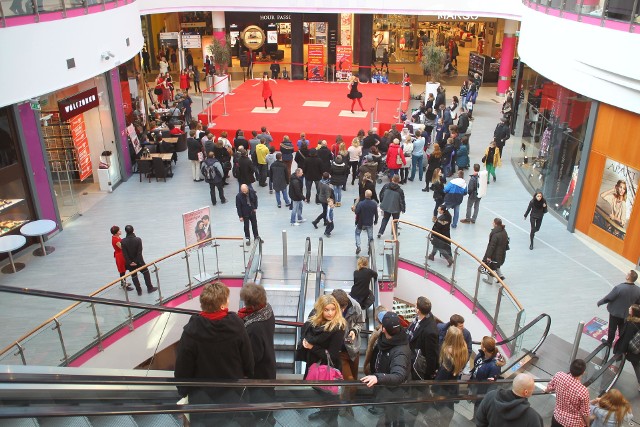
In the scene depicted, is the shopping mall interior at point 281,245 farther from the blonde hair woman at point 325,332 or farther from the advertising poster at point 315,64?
the advertising poster at point 315,64

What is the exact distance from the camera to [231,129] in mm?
20000

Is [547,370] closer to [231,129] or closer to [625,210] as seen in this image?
[625,210]

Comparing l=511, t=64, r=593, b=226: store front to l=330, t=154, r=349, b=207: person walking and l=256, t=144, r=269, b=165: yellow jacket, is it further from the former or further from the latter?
l=256, t=144, r=269, b=165: yellow jacket

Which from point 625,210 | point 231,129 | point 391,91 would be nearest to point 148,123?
point 231,129

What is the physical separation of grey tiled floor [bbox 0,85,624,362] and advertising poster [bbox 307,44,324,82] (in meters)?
13.3

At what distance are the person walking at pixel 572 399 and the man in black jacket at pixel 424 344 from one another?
1.32m

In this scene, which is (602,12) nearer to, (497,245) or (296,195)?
(497,245)

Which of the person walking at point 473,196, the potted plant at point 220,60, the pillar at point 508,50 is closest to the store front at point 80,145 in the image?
the person walking at point 473,196

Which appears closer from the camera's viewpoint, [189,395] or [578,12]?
[189,395]

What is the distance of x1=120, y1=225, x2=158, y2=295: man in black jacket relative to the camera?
10.2m

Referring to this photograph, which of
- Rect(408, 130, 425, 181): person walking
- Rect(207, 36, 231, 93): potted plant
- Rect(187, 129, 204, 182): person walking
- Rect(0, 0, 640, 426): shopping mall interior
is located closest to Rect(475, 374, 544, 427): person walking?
Rect(0, 0, 640, 426): shopping mall interior

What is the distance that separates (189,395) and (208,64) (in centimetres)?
2499

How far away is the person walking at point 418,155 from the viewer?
16.0 metres

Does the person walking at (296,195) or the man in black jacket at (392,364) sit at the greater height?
the man in black jacket at (392,364)
